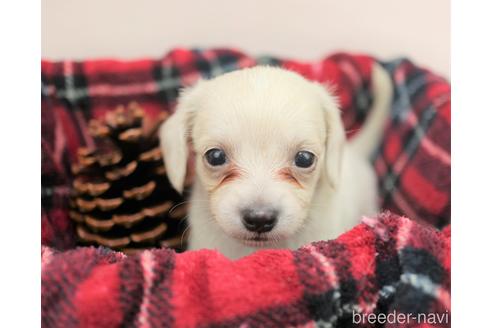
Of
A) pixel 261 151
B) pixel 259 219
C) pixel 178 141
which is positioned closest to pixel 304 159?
pixel 261 151

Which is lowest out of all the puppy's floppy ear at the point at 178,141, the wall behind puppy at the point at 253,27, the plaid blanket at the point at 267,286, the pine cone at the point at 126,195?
the pine cone at the point at 126,195

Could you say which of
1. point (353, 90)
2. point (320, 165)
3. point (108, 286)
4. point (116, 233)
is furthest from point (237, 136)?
point (353, 90)

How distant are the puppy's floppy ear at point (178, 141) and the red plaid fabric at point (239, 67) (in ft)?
1.33

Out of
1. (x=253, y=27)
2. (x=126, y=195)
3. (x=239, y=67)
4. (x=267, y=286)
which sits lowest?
(x=126, y=195)

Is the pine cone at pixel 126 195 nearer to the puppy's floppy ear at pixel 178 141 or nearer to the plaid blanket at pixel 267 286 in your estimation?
the puppy's floppy ear at pixel 178 141

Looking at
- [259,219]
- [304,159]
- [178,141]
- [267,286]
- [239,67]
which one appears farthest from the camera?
[239,67]

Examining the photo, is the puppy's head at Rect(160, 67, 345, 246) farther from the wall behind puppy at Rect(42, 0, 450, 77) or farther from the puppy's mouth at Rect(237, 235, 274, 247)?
the wall behind puppy at Rect(42, 0, 450, 77)

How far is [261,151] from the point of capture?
1240 millimetres

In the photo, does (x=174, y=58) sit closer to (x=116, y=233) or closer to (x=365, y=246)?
(x=116, y=233)

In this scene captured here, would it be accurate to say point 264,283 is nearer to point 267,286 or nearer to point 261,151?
point 267,286

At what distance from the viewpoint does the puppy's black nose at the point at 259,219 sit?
3.79ft

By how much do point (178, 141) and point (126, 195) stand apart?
→ 33cm

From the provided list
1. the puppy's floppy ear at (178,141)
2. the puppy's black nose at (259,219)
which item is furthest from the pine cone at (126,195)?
the puppy's black nose at (259,219)

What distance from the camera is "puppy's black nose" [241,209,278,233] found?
3.79 feet
